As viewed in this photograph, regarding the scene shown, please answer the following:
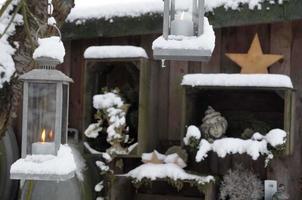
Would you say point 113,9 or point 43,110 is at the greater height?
point 113,9

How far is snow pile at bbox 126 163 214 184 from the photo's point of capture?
2494 millimetres

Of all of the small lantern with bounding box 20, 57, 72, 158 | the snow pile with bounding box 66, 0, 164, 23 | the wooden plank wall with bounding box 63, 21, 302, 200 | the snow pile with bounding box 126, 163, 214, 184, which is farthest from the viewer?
the snow pile with bounding box 66, 0, 164, 23

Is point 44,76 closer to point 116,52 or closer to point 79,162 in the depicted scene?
point 116,52

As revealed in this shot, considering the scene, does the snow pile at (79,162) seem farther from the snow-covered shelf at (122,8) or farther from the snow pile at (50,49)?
the snow pile at (50,49)

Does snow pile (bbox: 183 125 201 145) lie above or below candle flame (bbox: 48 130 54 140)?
below

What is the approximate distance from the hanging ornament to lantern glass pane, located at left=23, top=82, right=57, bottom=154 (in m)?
0.94

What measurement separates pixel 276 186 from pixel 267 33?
2.58ft

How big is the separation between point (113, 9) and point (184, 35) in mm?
1436

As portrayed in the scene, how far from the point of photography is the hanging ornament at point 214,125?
8.30 feet

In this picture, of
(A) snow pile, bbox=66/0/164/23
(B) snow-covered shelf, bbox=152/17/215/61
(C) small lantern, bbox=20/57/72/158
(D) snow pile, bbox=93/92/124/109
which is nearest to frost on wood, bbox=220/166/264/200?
(D) snow pile, bbox=93/92/124/109

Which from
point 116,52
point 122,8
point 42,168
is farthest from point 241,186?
point 42,168

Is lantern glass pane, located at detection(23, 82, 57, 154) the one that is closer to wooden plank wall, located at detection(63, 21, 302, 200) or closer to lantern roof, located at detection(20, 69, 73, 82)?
lantern roof, located at detection(20, 69, 73, 82)

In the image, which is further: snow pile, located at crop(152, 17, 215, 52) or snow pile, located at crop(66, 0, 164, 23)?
snow pile, located at crop(66, 0, 164, 23)

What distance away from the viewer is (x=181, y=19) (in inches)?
59.4
